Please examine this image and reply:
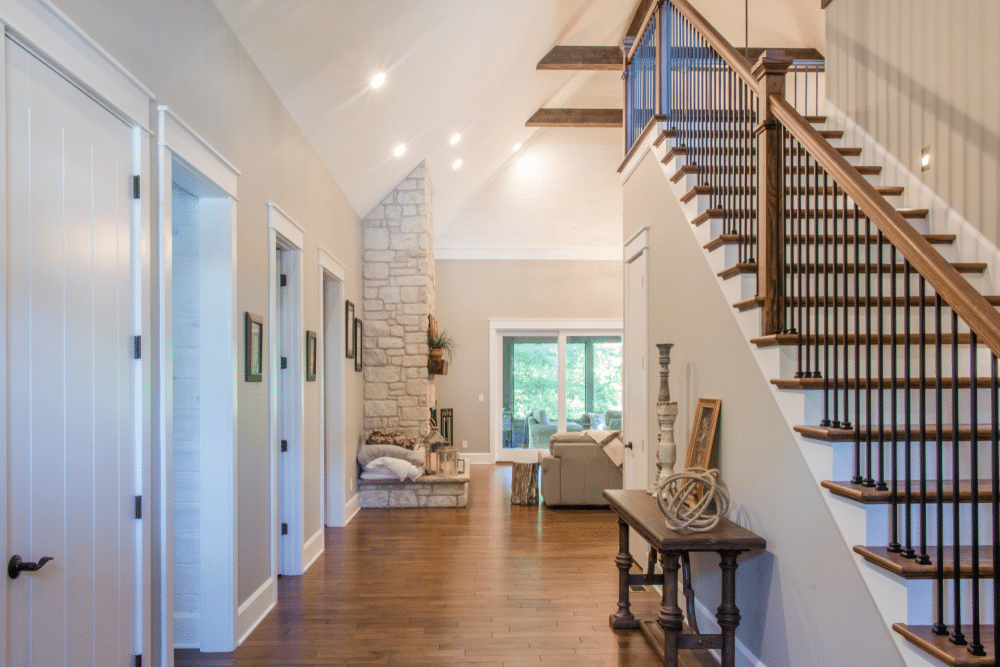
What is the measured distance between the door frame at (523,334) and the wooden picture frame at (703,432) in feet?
24.2

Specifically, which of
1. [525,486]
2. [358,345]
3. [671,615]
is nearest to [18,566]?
[671,615]

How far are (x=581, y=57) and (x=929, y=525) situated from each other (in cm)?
649

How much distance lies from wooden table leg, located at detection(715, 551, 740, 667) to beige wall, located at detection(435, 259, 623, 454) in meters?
8.32

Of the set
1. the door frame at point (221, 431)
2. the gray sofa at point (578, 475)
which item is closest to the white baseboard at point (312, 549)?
the door frame at point (221, 431)

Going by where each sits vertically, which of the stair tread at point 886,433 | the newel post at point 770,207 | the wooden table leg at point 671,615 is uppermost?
the newel post at point 770,207

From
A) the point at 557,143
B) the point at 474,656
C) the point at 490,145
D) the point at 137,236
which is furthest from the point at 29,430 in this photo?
the point at 557,143

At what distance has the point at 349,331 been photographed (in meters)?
6.74

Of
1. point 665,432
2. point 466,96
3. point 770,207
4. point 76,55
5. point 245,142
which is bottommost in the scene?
point 665,432

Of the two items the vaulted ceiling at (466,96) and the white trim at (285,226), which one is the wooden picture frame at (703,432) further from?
the vaulted ceiling at (466,96)

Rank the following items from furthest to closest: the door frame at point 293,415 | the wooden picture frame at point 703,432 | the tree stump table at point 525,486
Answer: the tree stump table at point 525,486, the door frame at point 293,415, the wooden picture frame at point 703,432

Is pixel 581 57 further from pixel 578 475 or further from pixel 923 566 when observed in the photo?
pixel 923 566

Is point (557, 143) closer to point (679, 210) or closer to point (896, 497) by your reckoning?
point (679, 210)

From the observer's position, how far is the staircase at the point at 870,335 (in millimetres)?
1847

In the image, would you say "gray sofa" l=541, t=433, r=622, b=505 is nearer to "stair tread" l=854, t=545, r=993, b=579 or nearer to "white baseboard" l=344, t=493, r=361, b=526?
"white baseboard" l=344, t=493, r=361, b=526
